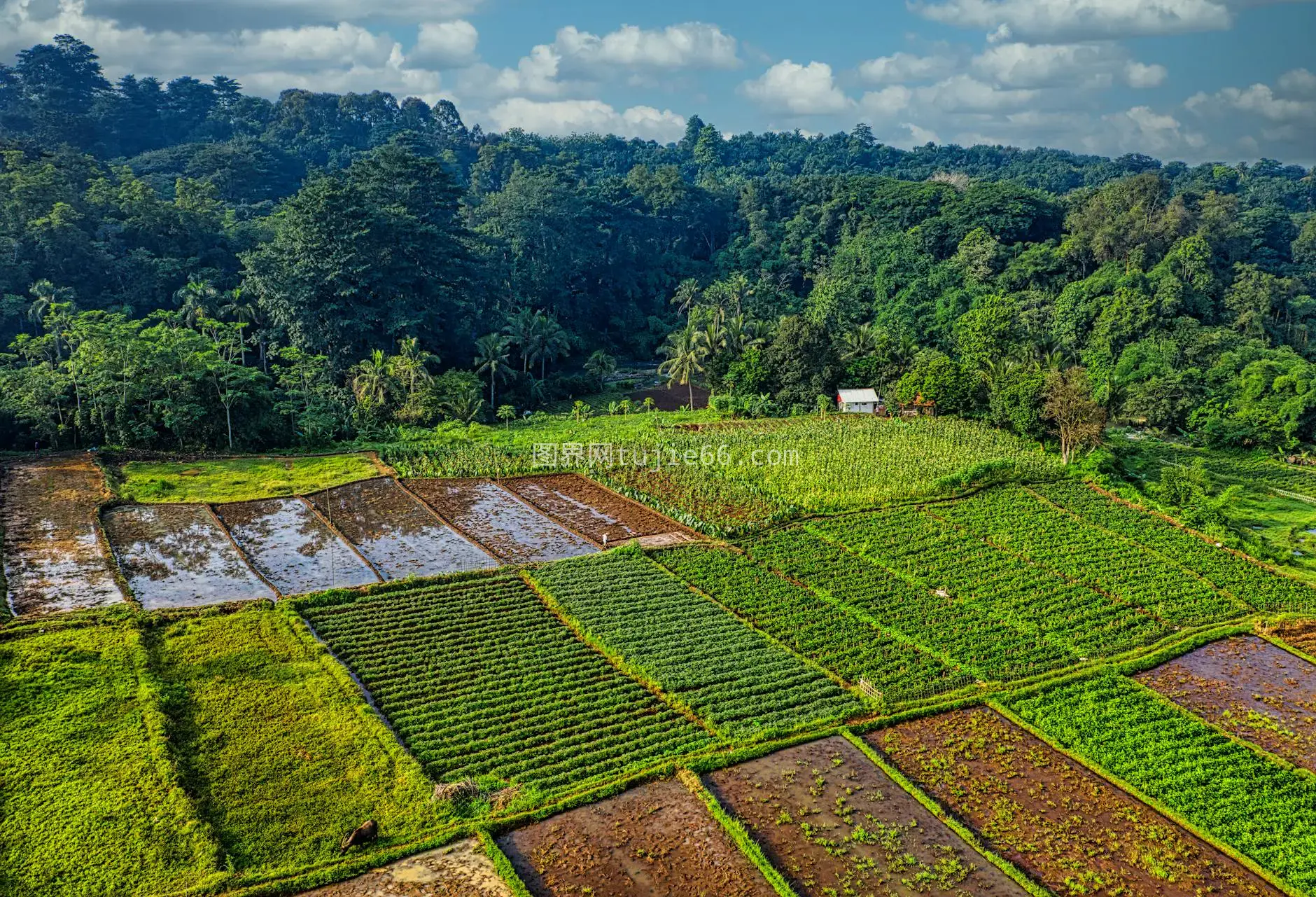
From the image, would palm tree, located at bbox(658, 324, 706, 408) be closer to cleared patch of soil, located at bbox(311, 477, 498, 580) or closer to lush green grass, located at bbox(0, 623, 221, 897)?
cleared patch of soil, located at bbox(311, 477, 498, 580)

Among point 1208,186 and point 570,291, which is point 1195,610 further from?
point 1208,186

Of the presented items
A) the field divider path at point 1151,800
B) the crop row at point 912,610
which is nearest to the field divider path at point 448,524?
the crop row at point 912,610

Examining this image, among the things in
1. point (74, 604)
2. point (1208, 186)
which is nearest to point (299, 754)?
point (74, 604)

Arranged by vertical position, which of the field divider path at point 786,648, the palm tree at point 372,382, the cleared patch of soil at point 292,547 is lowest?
the field divider path at point 786,648

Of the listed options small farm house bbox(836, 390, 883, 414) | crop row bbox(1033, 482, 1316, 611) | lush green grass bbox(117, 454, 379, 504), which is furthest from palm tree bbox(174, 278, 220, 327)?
crop row bbox(1033, 482, 1316, 611)

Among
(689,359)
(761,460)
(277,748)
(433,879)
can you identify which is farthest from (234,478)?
(689,359)

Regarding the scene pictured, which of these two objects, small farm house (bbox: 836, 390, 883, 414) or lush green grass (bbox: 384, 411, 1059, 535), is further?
small farm house (bbox: 836, 390, 883, 414)

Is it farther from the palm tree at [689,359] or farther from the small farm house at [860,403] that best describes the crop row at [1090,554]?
the palm tree at [689,359]
